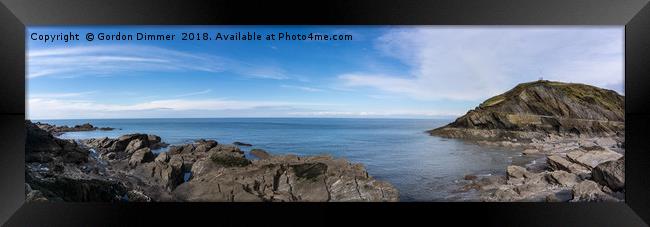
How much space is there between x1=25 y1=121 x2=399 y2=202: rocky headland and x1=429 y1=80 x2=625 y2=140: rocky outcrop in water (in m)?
1.05

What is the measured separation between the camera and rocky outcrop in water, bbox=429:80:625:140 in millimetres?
3664

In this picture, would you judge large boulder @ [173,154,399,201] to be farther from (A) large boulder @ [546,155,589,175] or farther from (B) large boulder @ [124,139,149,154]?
(A) large boulder @ [546,155,589,175]

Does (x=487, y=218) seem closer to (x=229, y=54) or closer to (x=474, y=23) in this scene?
(x=474, y=23)

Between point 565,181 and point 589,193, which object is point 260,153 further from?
point 589,193

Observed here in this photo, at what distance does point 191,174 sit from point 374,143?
6.19 feet

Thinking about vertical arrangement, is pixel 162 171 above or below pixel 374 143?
below

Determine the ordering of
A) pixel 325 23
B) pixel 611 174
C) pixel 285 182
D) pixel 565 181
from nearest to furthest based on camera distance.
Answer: pixel 325 23 < pixel 611 174 < pixel 565 181 < pixel 285 182

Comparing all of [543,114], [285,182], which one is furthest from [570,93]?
[285,182]

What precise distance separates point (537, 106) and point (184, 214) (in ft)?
12.2

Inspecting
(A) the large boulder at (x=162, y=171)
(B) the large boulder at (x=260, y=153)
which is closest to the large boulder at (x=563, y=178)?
(B) the large boulder at (x=260, y=153)

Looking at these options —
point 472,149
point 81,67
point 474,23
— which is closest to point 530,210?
point 472,149

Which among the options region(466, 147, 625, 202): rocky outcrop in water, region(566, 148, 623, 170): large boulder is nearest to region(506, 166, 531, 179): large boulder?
region(466, 147, 625, 202): rocky outcrop in water

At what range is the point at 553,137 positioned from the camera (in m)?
3.88

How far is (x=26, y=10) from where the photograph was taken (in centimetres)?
339
